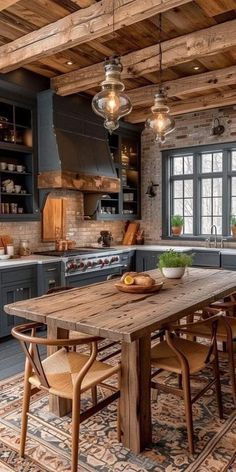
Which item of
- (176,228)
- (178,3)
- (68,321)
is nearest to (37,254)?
(176,228)

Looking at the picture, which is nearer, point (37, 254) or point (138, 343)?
point (138, 343)

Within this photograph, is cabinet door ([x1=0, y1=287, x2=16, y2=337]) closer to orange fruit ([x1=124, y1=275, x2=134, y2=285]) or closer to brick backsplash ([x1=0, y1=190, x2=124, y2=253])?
brick backsplash ([x1=0, y1=190, x2=124, y2=253])

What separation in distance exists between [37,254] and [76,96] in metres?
2.25

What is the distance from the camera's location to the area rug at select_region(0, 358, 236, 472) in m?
2.11

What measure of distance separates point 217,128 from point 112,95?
3.81m

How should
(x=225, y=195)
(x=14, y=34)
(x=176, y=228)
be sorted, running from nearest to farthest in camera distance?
(x=14, y=34) < (x=225, y=195) < (x=176, y=228)

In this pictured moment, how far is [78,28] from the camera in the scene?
3.22 metres

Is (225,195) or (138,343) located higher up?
(225,195)

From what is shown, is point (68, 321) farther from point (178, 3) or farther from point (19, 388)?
point (178, 3)

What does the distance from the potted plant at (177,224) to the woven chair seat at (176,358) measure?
3.92 m

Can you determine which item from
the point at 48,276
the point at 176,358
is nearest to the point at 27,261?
the point at 48,276

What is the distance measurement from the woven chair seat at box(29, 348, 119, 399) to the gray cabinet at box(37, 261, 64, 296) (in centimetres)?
→ 206

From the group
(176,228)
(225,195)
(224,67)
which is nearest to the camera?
(224,67)

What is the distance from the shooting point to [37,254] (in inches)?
201
